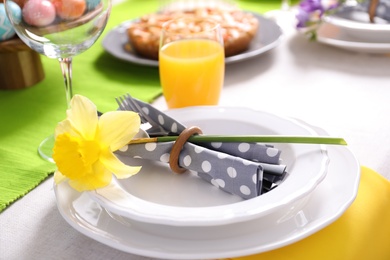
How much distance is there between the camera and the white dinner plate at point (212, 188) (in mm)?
594

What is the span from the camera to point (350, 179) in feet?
2.24

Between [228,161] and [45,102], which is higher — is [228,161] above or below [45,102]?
above

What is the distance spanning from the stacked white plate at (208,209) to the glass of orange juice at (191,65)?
267 millimetres

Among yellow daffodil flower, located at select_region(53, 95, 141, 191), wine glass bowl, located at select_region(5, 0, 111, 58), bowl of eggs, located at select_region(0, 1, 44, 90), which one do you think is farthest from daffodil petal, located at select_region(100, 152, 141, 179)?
bowl of eggs, located at select_region(0, 1, 44, 90)

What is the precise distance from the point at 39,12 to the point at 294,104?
0.47 metres

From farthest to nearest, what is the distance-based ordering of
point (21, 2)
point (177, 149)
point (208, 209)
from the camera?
point (21, 2), point (177, 149), point (208, 209)

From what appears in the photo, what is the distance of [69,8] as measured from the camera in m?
0.81

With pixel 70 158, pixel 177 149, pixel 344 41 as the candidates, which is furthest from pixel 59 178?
pixel 344 41

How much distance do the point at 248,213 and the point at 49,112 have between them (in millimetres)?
567

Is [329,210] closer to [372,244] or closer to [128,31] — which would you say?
[372,244]

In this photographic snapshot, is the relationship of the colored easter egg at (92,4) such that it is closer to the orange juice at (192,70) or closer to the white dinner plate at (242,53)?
the orange juice at (192,70)

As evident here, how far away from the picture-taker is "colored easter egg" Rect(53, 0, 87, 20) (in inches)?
31.9

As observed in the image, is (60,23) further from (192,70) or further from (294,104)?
(294,104)

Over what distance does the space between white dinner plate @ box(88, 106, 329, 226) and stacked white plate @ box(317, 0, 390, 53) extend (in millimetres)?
450
